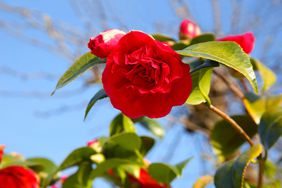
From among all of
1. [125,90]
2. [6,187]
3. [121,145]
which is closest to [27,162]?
[6,187]

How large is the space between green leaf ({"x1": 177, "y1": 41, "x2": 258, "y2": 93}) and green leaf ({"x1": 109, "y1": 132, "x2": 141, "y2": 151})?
18.1 inches

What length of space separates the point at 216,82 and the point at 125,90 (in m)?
2.73

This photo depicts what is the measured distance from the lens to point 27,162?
1289 mm

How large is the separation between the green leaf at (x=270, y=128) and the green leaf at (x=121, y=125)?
1.21 feet

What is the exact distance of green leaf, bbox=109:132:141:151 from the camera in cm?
115

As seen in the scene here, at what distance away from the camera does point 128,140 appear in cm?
117

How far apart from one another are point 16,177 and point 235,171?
1.85ft

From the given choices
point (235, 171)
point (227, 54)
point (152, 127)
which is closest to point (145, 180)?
point (152, 127)

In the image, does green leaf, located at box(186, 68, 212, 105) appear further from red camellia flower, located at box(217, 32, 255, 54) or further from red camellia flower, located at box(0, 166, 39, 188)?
red camellia flower, located at box(0, 166, 39, 188)

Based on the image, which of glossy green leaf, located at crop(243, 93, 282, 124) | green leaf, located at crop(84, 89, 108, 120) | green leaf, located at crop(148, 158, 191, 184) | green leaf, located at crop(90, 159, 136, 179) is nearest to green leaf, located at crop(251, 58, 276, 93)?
glossy green leaf, located at crop(243, 93, 282, 124)

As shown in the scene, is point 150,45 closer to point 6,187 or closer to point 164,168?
point 164,168

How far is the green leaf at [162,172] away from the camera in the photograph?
1.17 meters

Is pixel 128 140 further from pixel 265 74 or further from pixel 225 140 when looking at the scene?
pixel 265 74

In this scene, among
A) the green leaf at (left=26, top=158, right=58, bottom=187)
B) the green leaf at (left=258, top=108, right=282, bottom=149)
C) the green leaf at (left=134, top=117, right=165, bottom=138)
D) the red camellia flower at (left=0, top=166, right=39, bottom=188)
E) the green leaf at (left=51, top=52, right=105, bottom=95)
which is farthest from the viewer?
the green leaf at (left=134, top=117, right=165, bottom=138)
